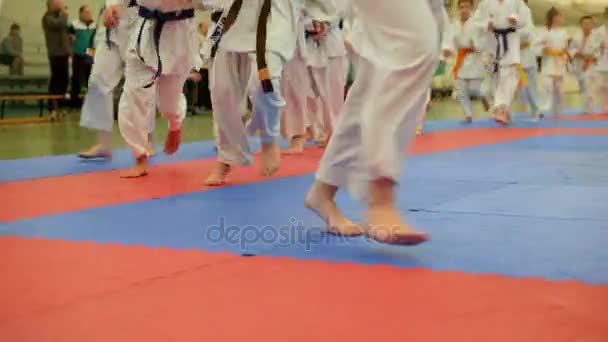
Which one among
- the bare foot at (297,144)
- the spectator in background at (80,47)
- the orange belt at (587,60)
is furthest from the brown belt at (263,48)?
the orange belt at (587,60)

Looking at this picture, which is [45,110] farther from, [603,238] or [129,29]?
[603,238]

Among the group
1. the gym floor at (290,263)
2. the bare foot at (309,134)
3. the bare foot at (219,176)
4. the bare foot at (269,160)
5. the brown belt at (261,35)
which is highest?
the brown belt at (261,35)

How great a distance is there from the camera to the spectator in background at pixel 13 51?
15.1 m

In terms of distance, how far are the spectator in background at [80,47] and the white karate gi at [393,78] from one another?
12066 millimetres

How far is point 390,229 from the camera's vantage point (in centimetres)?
296

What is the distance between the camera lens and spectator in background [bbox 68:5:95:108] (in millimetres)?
14648

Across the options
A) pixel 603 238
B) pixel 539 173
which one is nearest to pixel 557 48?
pixel 539 173

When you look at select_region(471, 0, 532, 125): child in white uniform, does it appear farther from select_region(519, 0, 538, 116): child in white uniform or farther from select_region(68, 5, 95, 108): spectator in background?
select_region(68, 5, 95, 108): spectator in background

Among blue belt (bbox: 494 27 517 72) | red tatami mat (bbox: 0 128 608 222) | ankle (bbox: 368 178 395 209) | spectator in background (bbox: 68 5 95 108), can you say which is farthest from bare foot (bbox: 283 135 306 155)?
spectator in background (bbox: 68 5 95 108)

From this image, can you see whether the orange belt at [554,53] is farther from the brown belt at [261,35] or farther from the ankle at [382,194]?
the ankle at [382,194]

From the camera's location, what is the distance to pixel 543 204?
13.9 feet

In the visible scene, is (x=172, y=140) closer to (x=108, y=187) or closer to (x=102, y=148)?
(x=102, y=148)

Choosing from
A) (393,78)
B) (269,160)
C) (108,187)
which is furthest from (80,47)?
(393,78)

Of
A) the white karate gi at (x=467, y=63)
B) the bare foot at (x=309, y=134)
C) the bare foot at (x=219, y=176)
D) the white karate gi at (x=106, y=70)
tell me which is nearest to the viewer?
the bare foot at (x=219, y=176)
